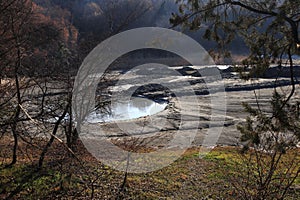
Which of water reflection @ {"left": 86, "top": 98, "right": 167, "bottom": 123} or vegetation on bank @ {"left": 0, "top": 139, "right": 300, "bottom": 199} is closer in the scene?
vegetation on bank @ {"left": 0, "top": 139, "right": 300, "bottom": 199}

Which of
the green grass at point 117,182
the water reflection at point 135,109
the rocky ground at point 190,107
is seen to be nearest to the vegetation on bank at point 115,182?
the green grass at point 117,182

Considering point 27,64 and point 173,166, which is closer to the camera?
point 27,64

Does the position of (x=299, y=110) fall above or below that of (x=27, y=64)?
below

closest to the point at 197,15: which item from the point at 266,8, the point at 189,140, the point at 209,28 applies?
the point at 209,28

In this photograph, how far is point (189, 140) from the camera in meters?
15.6

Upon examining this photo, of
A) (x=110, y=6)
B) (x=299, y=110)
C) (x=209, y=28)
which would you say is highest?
(x=110, y=6)

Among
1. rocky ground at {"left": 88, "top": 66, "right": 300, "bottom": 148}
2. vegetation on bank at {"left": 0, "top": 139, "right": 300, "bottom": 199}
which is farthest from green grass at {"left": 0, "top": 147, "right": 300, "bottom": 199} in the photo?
rocky ground at {"left": 88, "top": 66, "right": 300, "bottom": 148}

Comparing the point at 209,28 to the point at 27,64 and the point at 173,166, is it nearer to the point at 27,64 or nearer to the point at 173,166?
the point at 27,64

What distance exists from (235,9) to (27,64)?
5.74 m

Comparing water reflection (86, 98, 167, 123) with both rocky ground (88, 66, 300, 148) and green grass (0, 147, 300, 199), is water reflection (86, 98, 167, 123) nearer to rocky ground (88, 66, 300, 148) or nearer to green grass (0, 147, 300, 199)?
rocky ground (88, 66, 300, 148)

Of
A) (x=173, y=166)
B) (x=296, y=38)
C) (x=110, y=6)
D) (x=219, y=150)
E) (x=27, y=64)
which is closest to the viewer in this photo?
(x=296, y=38)

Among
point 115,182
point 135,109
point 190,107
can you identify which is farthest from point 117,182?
point 135,109

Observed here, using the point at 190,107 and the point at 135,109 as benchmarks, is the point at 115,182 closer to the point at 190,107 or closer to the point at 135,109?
the point at 190,107

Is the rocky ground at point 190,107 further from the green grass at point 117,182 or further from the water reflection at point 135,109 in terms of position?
the green grass at point 117,182
